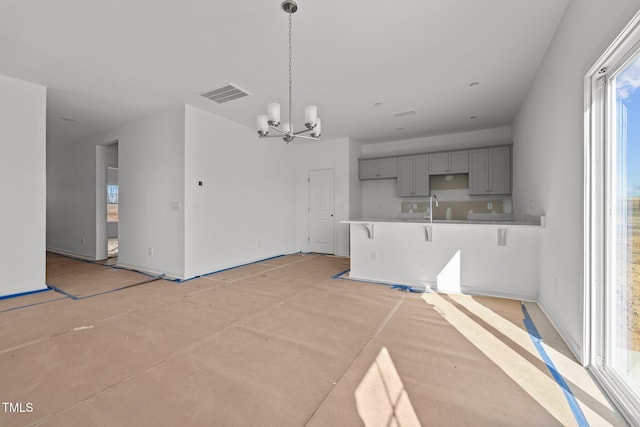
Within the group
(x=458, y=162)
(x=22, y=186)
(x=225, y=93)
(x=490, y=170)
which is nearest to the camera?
(x=22, y=186)

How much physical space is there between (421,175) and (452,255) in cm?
287

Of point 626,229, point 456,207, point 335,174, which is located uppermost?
point 335,174

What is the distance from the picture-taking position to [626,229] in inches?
65.8

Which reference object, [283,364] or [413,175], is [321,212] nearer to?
[413,175]

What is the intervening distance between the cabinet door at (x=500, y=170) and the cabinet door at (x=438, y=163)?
0.81m

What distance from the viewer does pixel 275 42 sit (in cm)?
281

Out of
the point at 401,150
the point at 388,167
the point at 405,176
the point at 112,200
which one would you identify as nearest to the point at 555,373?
the point at 405,176

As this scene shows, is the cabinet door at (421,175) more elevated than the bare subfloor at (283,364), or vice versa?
the cabinet door at (421,175)

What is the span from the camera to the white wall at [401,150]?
5.85 meters

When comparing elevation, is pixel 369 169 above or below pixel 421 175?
above

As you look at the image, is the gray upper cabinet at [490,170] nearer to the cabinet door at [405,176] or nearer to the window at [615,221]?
the cabinet door at [405,176]

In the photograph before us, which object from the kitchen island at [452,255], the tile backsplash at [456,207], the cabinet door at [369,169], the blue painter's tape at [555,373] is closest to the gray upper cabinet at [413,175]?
the tile backsplash at [456,207]

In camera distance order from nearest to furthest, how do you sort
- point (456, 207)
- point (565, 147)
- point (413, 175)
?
1. point (565, 147)
2. point (456, 207)
3. point (413, 175)

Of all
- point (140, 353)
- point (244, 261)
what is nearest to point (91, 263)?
point (244, 261)
